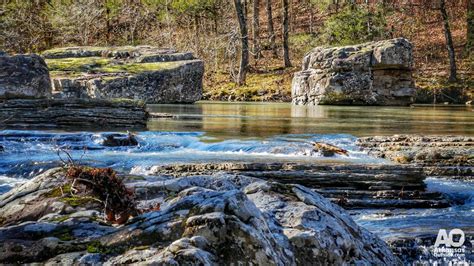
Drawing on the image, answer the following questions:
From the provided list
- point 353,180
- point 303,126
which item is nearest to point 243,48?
point 303,126

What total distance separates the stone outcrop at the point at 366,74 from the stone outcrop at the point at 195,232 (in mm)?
26059

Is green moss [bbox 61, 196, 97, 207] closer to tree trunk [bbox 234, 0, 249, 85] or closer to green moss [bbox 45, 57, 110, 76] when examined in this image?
green moss [bbox 45, 57, 110, 76]

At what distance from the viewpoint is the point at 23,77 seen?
1747 cm

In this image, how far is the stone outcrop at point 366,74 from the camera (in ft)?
97.1

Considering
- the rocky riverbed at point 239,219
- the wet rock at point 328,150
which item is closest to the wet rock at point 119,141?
the wet rock at point 328,150

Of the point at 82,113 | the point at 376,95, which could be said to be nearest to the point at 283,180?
the point at 82,113

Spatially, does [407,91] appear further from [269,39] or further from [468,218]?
[468,218]

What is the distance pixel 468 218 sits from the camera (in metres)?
7.28

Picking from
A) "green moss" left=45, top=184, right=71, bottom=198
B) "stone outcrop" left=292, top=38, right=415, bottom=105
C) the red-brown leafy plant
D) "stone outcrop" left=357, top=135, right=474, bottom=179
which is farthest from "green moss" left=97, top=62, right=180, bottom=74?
the red-brown leafy plant

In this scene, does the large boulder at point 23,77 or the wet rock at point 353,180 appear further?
the large boulder at point 23,77

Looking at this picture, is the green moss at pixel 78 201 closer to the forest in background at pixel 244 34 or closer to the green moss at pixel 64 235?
the green moss at pixel 64 235

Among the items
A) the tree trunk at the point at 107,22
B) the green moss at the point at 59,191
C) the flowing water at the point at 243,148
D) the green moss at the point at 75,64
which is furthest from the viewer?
the tree trunk at the point at 107,22

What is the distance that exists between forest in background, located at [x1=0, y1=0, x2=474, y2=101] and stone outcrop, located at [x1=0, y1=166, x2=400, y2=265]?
30.6 m

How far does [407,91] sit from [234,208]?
27.9 m
